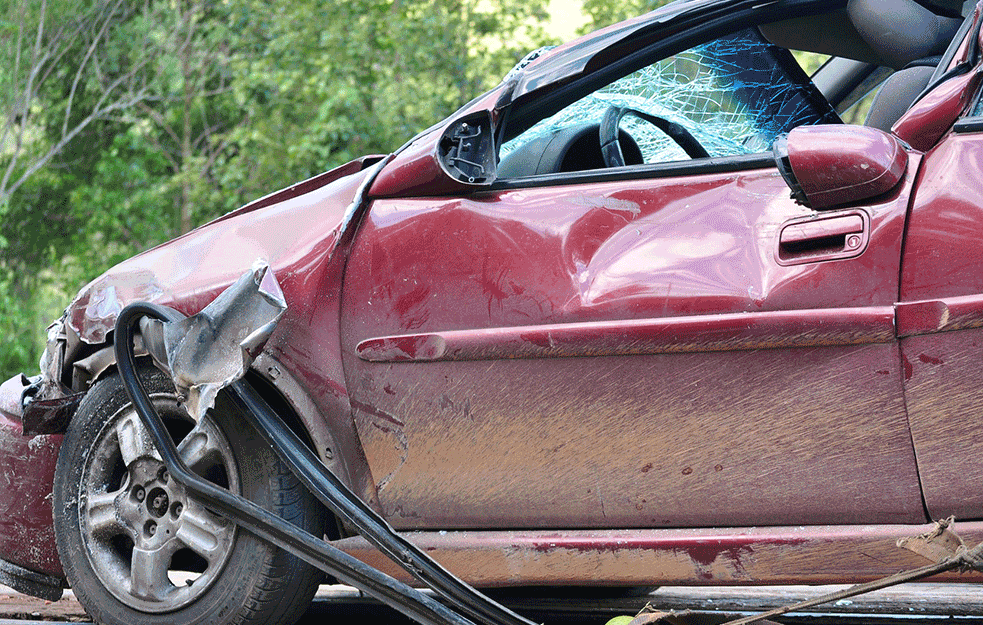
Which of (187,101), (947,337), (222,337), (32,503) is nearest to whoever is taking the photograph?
(947,337)

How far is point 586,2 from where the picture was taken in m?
15.2

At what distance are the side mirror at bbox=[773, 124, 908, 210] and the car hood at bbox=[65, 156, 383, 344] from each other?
1.13m

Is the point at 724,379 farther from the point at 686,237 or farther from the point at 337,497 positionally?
the point at 337,497

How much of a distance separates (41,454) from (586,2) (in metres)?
13.5

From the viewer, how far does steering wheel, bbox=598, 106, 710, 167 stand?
9.91 ft

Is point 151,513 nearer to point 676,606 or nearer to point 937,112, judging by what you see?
point 676,606

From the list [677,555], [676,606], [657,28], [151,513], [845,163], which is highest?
[657,28]

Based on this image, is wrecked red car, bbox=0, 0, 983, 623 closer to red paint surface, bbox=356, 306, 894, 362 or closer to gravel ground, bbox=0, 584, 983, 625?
red paint surface, bbox=356, 306, 894, 362

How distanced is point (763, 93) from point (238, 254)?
68.5 inches

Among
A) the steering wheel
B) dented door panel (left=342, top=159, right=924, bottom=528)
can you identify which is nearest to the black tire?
dented door panel (left=342, top=159, right=924, bottom=528)

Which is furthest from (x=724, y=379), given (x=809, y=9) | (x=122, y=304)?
(x=122, y=304)

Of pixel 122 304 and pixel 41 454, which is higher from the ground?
pixel 122 304

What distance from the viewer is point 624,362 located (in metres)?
2.30

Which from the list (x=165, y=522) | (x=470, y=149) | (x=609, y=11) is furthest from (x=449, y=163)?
(x=609, y=11)
